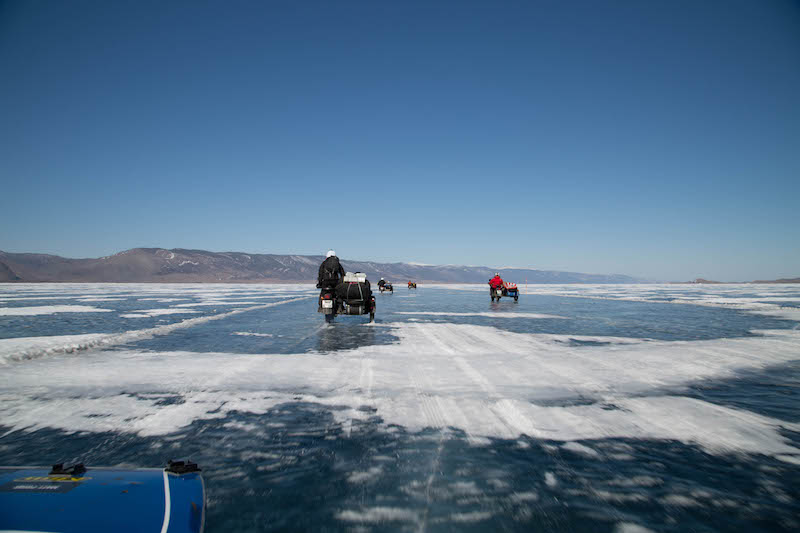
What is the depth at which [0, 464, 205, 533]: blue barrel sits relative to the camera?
2.03m

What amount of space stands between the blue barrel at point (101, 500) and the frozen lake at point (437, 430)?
1.23 feet

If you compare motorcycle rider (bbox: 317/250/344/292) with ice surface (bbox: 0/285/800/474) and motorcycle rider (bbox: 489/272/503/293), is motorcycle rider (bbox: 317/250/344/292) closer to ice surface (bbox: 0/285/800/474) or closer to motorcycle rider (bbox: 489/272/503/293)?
ice surface (bbox: 0/285/800/474)

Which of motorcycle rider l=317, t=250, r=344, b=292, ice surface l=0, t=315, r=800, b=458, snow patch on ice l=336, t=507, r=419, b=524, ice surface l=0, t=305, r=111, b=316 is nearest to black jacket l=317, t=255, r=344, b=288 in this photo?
motorcycle rider l=317, t=250, r=344, b=292

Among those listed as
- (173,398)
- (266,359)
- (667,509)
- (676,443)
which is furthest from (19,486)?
(266,359)

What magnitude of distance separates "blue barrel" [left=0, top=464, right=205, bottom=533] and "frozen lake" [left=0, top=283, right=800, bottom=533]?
14.8 inches

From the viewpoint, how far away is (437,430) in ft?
13.8

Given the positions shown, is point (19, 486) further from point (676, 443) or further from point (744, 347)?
point (744, 347)

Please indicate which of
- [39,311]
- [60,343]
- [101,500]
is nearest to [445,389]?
[101,500]

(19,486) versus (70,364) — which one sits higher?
(19,486)

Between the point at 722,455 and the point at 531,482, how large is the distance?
1920 millimetres

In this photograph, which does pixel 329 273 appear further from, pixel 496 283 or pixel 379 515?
pixel 496 283

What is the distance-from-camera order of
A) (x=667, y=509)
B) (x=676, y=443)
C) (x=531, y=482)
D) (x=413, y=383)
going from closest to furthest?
(x=667, y=509)
(x=531, y=482)
(x=676, y=443)
(x=413, y=383)

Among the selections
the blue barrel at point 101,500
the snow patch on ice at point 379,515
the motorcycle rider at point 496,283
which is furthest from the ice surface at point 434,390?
the motorcycle rider at point 496,283

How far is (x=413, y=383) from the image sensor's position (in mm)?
6148
